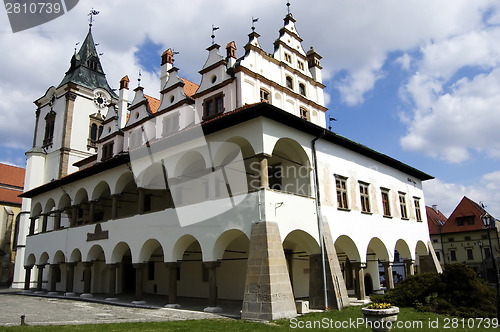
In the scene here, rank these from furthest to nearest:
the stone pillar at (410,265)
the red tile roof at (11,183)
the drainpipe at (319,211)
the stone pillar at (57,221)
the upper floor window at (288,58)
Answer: the red tile roof at (11,183) < the stone pillar at (57,221) < the stone pillar at (410,265) < the upper floor window at (288,58) < the drainpipe at (319,211)

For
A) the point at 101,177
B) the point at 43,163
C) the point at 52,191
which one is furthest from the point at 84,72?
the point at 101,177

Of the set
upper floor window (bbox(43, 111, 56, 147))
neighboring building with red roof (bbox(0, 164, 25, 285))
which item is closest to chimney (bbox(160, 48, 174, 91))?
upper floor window (bbox(43, 111, 56, 147))

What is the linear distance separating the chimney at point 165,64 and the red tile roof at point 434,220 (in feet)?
134

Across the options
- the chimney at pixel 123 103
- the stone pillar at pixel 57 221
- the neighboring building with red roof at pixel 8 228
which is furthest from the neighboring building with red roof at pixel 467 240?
the neighboring building with red roof at pixel 8 228

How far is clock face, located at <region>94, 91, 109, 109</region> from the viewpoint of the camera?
4103cm

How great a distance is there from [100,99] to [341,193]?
30304 mm

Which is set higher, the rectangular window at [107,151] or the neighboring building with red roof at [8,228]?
the rectangular window at [107,151]

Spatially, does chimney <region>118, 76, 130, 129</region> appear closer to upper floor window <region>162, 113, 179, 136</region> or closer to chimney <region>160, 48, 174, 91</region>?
chimney <region>160, 48, 174, 91</region>

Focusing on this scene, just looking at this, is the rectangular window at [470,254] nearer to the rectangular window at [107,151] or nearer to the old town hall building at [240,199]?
the old town hall building at [240,199]

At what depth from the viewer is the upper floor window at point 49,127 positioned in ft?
132

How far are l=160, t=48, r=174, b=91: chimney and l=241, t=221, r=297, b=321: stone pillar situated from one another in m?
14.8

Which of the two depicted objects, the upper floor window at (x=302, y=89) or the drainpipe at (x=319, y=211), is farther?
the upper floor window at (x=302, y=89)

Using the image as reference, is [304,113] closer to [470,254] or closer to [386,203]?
[386,203]

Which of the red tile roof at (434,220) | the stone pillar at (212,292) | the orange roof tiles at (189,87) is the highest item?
the orange roof tiles at (189,87)
